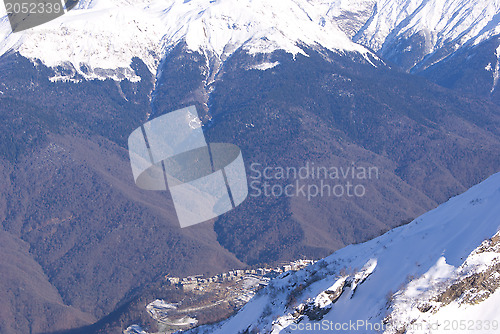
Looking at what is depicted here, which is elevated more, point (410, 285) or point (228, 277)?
point (410, 285)

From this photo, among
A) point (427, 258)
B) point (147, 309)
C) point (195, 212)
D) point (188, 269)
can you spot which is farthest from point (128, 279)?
point (427, 258)

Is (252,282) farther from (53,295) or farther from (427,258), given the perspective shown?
(427,258)

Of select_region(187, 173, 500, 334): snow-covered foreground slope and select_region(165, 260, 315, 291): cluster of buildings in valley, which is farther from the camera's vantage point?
select_region(165, 260, 315, 291): cluster of buildings in valley

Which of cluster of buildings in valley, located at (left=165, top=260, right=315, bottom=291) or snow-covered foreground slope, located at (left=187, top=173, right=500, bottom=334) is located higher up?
snow-covered foreground slope, located at (left=187, top=173, right=500, bottom=334)

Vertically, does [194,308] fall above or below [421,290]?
below
